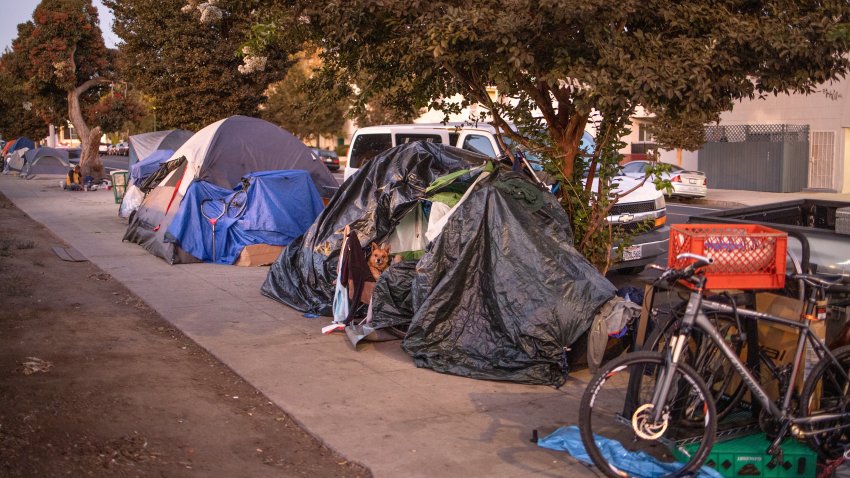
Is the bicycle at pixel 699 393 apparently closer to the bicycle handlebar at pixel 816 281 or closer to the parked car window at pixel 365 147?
the bicycle handlebar at pixel 816 281

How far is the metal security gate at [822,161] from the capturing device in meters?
29.0

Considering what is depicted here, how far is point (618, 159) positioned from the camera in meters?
7.84

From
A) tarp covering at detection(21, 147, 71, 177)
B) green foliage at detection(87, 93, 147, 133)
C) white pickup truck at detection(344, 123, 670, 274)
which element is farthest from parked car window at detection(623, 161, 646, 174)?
tarp covering at detection(21, 147, 71, 177)

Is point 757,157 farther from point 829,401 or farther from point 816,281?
point 816,281

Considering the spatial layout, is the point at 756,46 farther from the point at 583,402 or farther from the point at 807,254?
the point at 583,402

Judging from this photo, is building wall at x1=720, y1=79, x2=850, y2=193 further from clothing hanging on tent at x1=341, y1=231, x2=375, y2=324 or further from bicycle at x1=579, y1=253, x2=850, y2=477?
bicycle at x1=579, y1=253, x2=850, y2=477

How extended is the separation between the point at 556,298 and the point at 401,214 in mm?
2601

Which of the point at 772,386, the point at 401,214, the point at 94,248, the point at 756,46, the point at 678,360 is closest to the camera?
the point at 678,360

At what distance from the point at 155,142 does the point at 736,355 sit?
2192 cm

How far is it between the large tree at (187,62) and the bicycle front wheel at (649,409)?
725 inches

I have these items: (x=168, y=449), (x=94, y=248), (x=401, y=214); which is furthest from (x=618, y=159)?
(x=94, y=248)

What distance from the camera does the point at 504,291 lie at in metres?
6.89

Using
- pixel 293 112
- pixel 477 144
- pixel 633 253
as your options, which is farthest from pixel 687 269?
pixel 293 112

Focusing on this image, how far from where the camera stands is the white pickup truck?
1048cm
